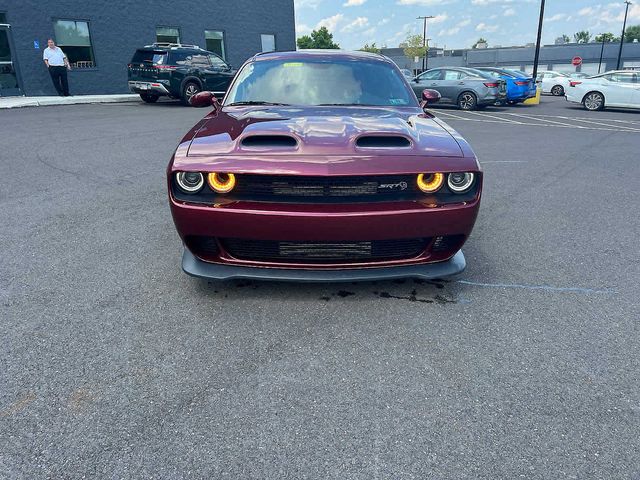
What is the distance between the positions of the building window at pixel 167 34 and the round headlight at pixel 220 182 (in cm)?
2006

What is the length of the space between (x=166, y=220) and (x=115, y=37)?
17.2m

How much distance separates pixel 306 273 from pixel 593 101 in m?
17.8

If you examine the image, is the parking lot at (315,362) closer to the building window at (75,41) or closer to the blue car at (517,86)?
the blue car at (517,86)

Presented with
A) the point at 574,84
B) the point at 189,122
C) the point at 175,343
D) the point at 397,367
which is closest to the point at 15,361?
the point at 175,343

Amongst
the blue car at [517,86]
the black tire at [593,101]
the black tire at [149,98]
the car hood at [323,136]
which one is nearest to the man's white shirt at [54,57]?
the black tire at [149,98]

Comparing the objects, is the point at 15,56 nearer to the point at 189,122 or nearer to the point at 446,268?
the point at 189,122

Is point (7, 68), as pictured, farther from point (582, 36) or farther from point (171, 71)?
point (582, 36)

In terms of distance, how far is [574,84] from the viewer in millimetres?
17094

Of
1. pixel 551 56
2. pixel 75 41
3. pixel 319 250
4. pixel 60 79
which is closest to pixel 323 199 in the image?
pixel 319 250

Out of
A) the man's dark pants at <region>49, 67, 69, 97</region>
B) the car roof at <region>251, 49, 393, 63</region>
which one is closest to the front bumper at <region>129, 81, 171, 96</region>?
the man's dark pants at <region>49, 67, 69, 97</region>

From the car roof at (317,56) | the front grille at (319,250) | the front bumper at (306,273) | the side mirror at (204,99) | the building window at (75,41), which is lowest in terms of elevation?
the front bumper at (306,273)

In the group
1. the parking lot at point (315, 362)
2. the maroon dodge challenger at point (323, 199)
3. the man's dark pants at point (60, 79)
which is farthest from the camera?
the man's dark pants at point (60, 79)

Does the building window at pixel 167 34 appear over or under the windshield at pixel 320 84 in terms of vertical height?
over

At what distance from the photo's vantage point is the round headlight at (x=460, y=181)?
271cm
